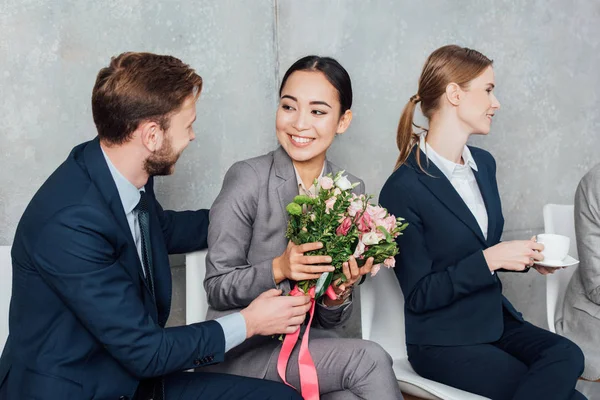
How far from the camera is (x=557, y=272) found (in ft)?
10.4

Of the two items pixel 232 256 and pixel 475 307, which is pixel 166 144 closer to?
pixel 232 256

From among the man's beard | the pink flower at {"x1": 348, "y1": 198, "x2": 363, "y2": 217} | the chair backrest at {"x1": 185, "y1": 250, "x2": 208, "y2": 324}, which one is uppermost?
the man's beard

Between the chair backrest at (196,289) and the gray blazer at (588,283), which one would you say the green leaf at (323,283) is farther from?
the gray blazer at (588,283)

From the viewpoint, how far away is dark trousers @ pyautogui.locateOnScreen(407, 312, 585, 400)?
2.47m

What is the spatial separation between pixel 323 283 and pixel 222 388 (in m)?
0.43

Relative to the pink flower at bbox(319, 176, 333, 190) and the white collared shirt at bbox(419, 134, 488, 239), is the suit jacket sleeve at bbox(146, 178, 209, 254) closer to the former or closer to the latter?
the pink flower at bbox(319, 176, 333, 190)

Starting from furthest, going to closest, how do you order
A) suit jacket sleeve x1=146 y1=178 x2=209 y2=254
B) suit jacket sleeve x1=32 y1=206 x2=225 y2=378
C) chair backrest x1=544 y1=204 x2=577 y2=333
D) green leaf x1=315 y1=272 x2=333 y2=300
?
chair backrest x1=544 y1=204 x2=577 y2=333 < suit jacket sleeve x1=146 y1=178 x2=209 y2=254 < green leaf x1=315 y1=272 x2=333 y2=300 < suit jacket sleeve x1=32 y1=206 x2=225 y2=378

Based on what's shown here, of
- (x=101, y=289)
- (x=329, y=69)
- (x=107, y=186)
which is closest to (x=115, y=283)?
(x=101, y=289)

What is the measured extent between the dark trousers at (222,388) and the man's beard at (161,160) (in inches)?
24.8

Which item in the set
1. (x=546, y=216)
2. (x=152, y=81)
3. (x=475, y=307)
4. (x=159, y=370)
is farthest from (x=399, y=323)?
(x=152, y=81)

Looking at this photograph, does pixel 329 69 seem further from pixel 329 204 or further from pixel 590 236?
pixel 590 236

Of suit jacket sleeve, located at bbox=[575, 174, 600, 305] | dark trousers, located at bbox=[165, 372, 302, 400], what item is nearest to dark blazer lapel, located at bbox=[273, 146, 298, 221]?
dark trousers, located at bbox=[165, 372, 302, 400]

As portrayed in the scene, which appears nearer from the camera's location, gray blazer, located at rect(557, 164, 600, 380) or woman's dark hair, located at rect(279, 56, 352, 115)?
woman's dark hair, located at rect(279, 56, 352, 115)

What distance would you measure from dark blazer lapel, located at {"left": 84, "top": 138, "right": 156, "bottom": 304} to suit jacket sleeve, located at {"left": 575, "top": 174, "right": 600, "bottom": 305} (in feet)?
5.75
